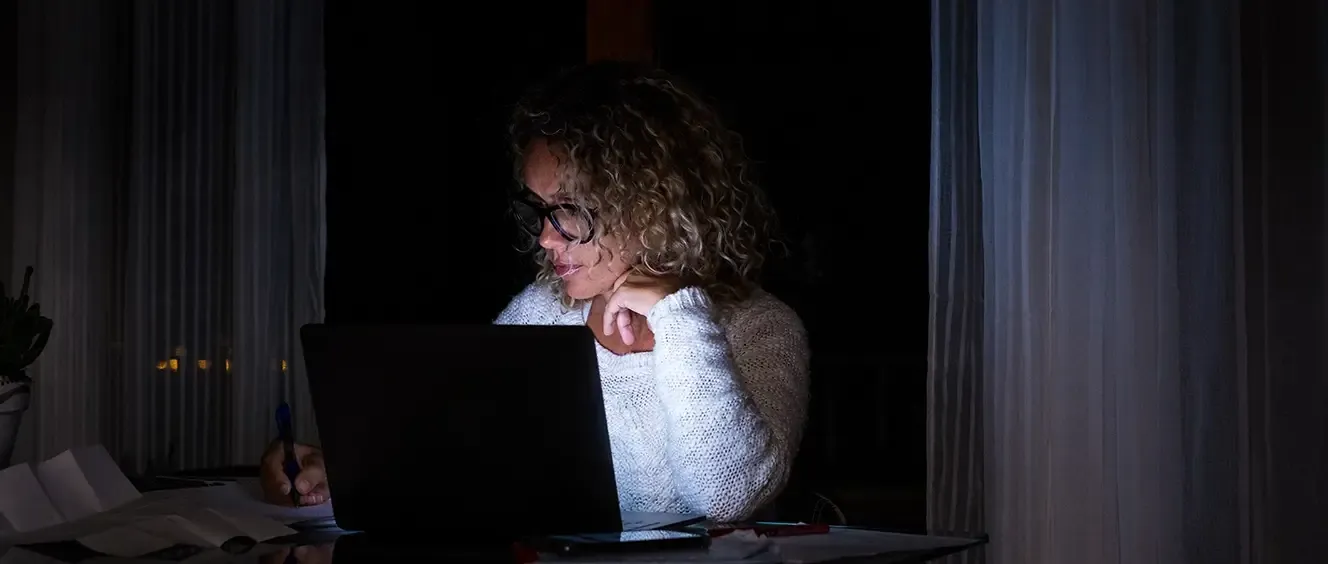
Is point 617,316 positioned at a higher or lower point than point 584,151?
lower

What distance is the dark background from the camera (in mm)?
3041

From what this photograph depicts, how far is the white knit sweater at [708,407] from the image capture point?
1530 millimetres

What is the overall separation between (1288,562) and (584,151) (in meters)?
1.19

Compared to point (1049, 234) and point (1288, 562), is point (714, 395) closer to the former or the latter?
point (1049, 234)

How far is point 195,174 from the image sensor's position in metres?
3.42

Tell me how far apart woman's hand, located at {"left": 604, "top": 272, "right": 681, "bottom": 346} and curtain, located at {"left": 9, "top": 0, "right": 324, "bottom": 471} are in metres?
1.77

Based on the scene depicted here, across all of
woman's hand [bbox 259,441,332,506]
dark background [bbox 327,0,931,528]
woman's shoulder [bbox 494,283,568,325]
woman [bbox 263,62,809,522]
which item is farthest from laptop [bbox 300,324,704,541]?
dark background [bbox 327,0,931,528]

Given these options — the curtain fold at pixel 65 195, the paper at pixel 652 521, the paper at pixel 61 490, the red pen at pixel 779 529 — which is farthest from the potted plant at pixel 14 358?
the curtain fold at pixel 65 195

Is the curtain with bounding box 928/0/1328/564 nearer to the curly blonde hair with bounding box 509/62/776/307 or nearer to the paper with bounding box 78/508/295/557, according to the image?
the curly blonde hair with bounding box 509/62/776/307

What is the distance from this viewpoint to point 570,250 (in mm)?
1811

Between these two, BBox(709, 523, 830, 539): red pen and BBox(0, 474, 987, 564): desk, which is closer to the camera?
BBox(0, 474, 987, 564): desk

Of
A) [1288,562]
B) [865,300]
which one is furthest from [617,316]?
[865,300]

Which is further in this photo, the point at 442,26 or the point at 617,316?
the point at 442,26

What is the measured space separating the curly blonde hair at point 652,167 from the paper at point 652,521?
0.50 meters
